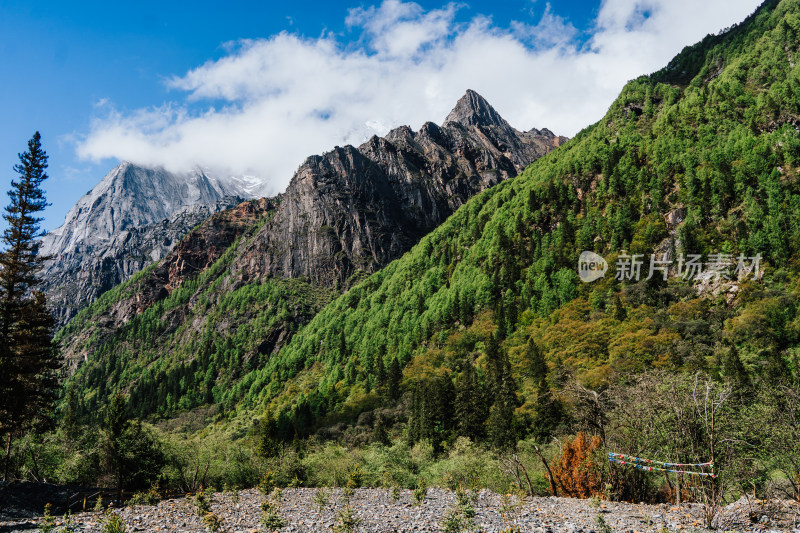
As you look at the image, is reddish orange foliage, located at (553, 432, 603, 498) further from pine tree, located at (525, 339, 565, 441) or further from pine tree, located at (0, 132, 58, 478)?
pine tree, located at (0, 132, 58, 478)

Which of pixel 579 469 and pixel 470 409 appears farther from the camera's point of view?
pixel 470 409

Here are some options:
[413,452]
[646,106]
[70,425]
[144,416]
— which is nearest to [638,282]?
[413,452]

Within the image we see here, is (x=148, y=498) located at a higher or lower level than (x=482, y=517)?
lower

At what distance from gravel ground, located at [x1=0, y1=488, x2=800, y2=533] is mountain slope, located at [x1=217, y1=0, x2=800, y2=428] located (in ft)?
145

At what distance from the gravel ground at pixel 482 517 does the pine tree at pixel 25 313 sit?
14729 millimetres

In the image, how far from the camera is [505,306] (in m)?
112

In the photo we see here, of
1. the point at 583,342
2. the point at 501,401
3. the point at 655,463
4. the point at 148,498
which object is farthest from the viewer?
the point at 583,342

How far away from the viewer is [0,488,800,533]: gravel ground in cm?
1931

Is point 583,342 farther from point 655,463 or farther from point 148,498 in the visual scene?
A: point 148,498

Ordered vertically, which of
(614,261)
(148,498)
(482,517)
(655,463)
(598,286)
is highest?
(614,261)

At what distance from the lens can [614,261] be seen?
103 metres

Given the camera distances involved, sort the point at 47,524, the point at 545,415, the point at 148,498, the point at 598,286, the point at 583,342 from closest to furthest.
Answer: the point at 47,524 < the point at 148,498 < the point at 545,415 < the point at 583,342 < the point at 598,286

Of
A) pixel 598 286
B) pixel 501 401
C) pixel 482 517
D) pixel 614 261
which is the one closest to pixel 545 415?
pixel 501 401

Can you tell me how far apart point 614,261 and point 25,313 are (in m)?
107
